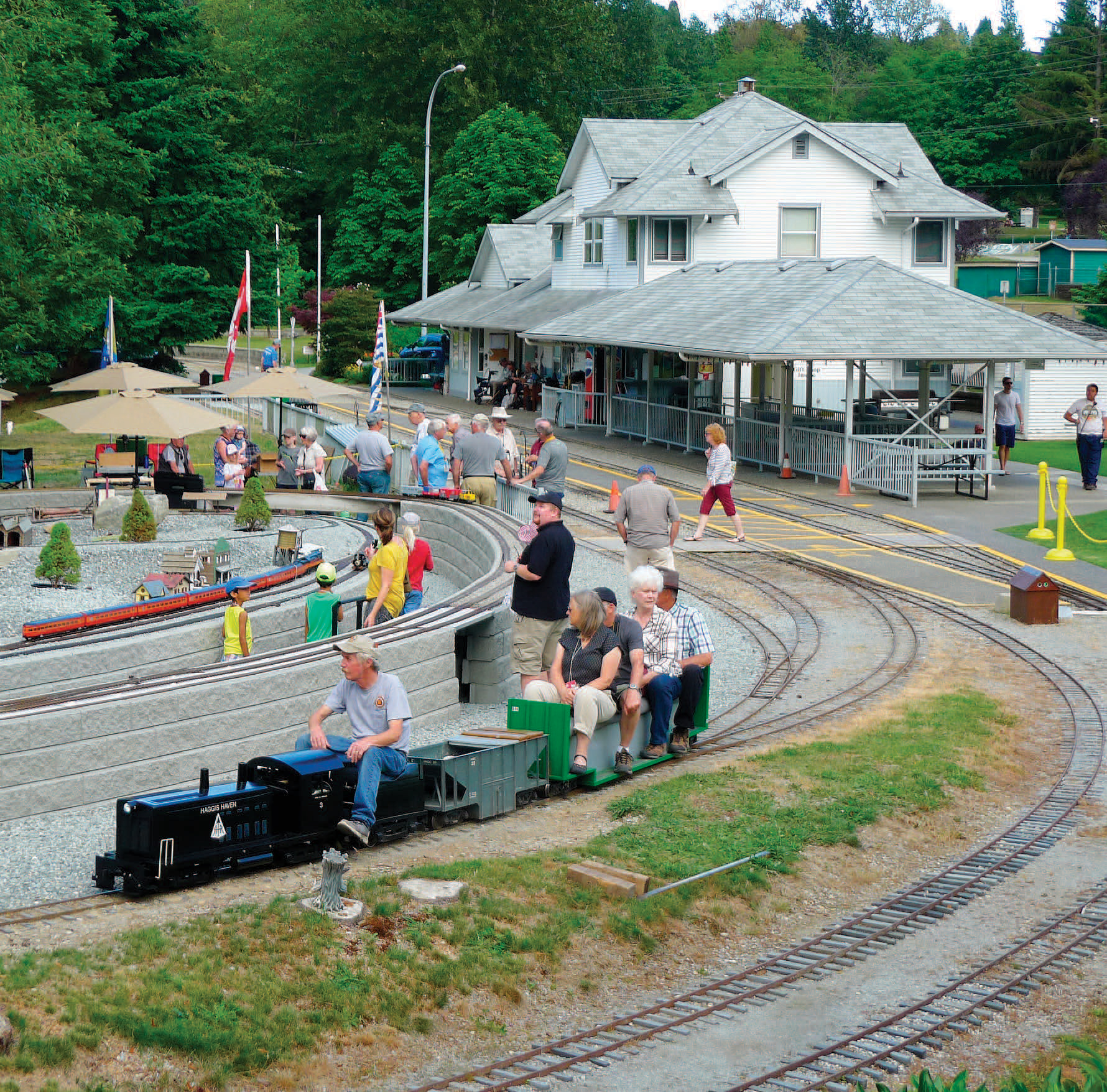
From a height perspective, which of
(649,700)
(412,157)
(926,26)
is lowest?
(649,700)

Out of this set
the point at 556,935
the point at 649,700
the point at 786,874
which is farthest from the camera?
the point at 649,700

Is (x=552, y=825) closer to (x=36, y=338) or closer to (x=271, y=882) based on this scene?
(x=271, y=882)

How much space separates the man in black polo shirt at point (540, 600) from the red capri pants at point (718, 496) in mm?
10421

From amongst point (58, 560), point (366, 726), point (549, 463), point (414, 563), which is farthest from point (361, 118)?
point (366, 726)

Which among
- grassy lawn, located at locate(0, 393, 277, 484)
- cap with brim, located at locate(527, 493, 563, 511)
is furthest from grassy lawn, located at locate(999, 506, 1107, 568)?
grassy lawn, located at locate(0, 393, 277, 484)

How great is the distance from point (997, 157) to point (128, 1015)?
320 feet

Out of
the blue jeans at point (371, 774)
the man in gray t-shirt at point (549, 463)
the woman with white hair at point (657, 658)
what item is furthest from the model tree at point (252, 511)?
the blue jeans at point (371, 774)

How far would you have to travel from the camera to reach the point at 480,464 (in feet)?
79.0

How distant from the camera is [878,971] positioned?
33.2ft

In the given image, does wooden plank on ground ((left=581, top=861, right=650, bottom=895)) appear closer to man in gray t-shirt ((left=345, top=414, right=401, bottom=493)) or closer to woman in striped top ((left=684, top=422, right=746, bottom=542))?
woman in striped top ((left=684, top=422, right=746, bottom=542))

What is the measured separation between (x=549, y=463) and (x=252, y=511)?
5214 millimetres

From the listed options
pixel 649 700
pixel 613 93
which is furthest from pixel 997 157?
pixel 649 700

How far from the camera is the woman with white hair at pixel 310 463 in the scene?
28.1 metres

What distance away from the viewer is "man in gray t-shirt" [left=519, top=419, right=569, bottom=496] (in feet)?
69.6
